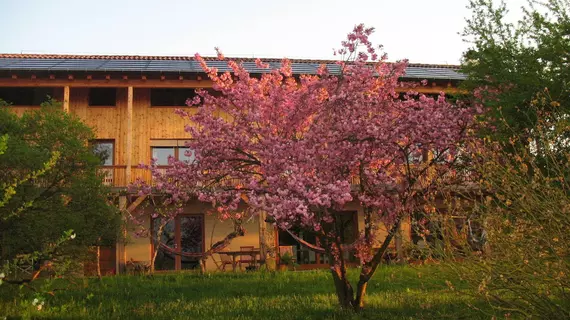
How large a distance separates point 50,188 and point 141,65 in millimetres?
12462

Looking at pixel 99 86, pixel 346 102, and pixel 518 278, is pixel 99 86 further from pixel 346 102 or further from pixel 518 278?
pixel 518 278

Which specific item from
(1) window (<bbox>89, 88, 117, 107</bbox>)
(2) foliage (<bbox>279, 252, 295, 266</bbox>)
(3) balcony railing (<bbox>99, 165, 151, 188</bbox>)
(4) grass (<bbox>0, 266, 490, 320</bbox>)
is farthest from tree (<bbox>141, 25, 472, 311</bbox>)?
(1) window (<bbox>89, 88, 117, 107</bbox>)

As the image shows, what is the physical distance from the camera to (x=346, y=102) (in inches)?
380

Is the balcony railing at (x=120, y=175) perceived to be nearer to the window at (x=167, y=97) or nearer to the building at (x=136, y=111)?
the building at (x=136, y=111)

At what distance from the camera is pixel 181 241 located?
72.8 ft

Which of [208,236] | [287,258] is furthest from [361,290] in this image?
[208,236]

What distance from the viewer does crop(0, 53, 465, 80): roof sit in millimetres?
21719

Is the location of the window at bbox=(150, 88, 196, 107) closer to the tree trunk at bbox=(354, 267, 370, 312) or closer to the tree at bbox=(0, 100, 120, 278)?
the tree at bbox=(0, 100, 120, 278)

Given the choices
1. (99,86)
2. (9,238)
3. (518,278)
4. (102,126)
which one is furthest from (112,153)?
→ (518,278)

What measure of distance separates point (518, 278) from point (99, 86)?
729 inches

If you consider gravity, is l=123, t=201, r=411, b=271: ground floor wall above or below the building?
below

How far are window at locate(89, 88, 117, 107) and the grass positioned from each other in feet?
32.7

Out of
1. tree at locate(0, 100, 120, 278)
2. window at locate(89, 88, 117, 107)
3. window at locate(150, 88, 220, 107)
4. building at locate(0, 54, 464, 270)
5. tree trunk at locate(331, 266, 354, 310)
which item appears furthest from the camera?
window at locate(150, 88, 220, 107)

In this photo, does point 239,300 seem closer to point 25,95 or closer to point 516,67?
point 516,67
